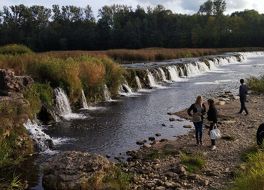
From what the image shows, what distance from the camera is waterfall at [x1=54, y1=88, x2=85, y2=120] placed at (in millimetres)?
27172

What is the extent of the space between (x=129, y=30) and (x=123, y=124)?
8252 cm

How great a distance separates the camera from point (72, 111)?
28.8 meters

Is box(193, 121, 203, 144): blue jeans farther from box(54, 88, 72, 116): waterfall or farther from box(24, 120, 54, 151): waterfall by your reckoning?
box(54, 88, 72, 116): waterfall

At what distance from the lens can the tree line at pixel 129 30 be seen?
103 meters

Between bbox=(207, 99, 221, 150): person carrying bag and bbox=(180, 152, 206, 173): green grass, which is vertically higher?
bbox=(207, 99, 221, 150): person carrying bag

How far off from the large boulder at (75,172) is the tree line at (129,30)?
87128 millimetres

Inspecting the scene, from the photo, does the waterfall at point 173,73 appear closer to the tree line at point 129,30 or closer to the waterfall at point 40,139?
the waterfall at point 40,139

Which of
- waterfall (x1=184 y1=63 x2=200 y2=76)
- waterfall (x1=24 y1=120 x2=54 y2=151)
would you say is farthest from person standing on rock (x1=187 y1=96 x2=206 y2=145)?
waterfall (x1=184 y1=63 x2=200 y2=76)

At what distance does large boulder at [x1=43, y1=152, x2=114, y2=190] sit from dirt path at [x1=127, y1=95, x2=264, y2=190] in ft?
4.69

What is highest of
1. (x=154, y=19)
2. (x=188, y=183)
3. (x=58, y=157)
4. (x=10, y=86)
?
(x=154, y=19)

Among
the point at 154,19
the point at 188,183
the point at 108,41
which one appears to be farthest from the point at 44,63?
the point at 154,19

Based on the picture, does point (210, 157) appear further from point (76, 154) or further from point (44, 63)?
point (44, 63)

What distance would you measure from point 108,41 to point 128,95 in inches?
2754

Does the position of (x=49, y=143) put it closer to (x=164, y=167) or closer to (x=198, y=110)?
(x=164, y=167)
